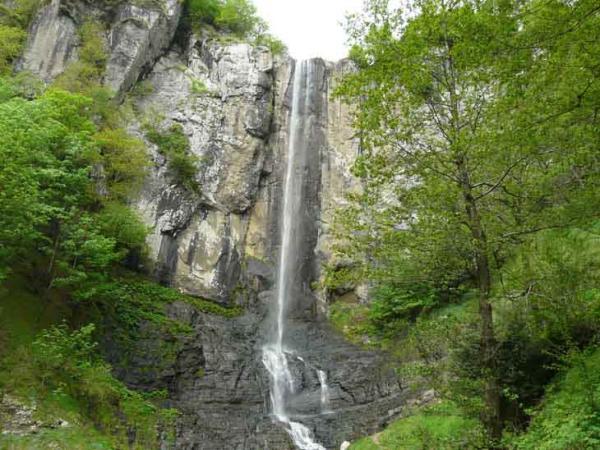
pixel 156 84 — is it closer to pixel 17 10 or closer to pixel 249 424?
pixel 17 10

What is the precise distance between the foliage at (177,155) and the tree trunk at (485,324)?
52.1 ft

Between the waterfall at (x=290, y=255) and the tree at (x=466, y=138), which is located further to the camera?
the waterfall at (x=290, y=255)

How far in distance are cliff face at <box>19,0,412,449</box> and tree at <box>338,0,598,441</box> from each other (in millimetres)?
6792

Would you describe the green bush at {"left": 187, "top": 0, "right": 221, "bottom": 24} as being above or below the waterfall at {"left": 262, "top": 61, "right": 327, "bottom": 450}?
above

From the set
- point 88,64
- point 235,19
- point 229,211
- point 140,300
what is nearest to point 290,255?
point 229,211

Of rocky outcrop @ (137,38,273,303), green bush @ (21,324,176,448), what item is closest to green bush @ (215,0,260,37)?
rocky outcrop @ (137,38,273,303)

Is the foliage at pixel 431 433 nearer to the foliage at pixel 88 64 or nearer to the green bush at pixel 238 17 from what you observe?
the foliage at pixel 88 64

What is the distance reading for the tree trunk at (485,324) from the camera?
24.2 feet

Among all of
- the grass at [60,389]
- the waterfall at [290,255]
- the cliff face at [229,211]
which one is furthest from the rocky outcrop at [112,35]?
the grass at [60,389]

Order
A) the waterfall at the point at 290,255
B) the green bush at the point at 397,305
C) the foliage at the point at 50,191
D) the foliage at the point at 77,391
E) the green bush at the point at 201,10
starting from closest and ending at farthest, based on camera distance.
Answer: the foliage at the point at 77,391 < the foliage at the point at 50,191 < the waterfall at the point at 290,255 < the green bush at the point at 397,305 < the green bush at the point at 201,10

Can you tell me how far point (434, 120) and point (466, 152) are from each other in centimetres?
113

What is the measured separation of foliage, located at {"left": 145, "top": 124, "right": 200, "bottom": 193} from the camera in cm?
2200

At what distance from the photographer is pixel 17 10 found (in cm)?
2170

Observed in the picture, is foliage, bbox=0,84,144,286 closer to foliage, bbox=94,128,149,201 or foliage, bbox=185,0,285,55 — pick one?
foliage, bbox=94,128,149,201
